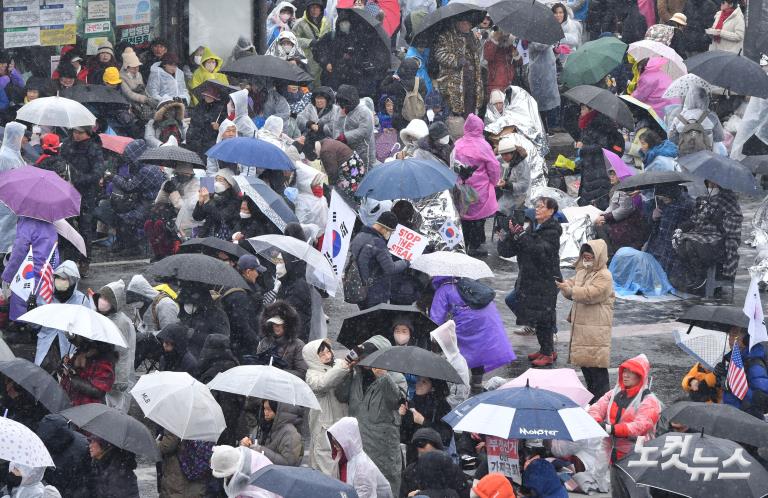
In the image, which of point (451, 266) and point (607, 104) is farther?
point (607, 104)

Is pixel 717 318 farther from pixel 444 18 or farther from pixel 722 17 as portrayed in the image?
pixel 722 17

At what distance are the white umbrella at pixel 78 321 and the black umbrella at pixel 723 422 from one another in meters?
4.28

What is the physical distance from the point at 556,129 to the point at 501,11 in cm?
289

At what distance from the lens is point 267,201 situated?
15.7 m

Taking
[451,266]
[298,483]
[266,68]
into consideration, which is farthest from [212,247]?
[266,68]

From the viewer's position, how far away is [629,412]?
1177 centimetres

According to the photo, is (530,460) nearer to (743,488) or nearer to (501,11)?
(743,488)

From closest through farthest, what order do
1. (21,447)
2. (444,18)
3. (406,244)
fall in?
(21,447), (406,244), (444,18)

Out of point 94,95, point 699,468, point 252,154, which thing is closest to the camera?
point 699,468

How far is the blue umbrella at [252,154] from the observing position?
16312mm

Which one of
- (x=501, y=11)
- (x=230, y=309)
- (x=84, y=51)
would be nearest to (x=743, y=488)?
(x=230, y=309)

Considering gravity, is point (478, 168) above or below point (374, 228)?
below

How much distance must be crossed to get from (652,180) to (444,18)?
5789 millimetres

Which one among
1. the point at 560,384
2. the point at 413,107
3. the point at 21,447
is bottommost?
the point at 413,107
